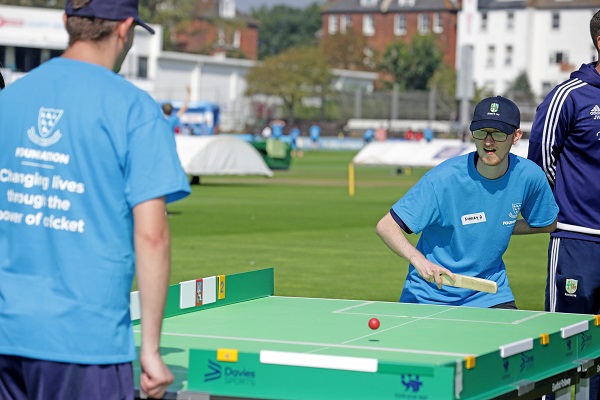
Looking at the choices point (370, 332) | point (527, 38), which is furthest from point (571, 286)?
point (527, 38)

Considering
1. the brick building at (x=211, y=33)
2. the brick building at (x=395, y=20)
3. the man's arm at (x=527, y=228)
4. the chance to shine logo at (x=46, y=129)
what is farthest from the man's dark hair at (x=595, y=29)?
the brick building at (x=395, y=20)

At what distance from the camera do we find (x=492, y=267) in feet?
24.4

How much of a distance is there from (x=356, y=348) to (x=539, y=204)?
92.4 inches

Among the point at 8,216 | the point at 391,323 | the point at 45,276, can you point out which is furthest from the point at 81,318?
the point at 391,323

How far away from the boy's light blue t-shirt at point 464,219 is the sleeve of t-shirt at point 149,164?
3.08 meters

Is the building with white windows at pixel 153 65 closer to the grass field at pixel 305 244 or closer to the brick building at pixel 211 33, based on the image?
the brick building at pixel 211 33

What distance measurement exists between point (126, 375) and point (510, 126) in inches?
142

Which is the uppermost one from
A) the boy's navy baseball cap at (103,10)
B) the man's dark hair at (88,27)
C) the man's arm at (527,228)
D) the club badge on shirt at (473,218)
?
the boy's navy baseball cap at (103,10)

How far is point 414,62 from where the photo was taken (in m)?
119

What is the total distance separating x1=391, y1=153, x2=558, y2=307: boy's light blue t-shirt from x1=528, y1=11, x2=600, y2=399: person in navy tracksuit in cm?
48

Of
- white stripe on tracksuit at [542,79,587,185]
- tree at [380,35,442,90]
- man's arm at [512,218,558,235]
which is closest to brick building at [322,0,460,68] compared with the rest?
tree at [380,35,442,90]

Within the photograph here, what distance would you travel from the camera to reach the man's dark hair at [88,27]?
4379 millimetres

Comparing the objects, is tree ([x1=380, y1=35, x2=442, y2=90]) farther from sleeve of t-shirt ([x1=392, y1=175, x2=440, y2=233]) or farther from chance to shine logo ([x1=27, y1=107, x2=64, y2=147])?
chance to shine logo ([x1=27, y1=107, x2=64, y2=147])

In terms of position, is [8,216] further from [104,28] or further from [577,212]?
[577,212]
